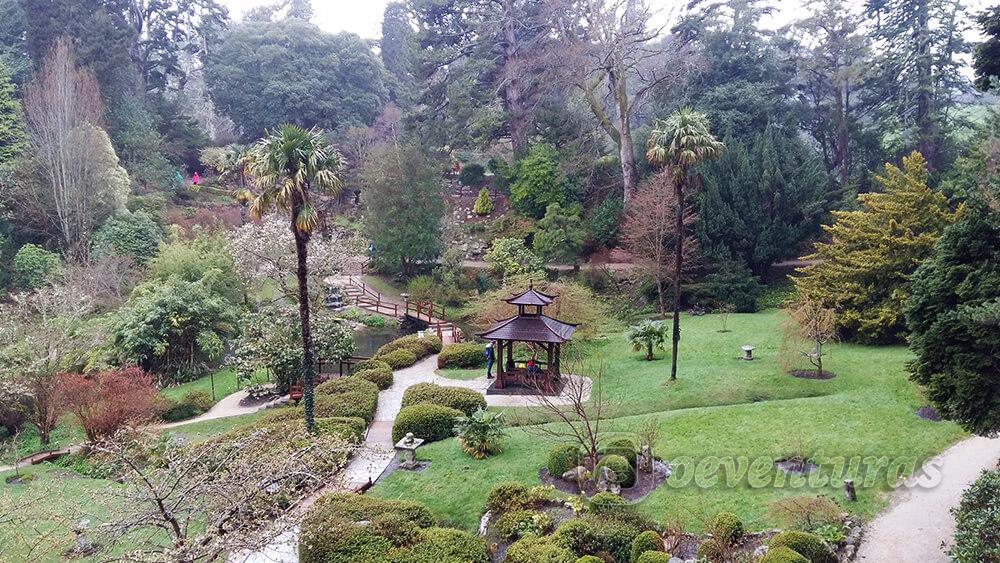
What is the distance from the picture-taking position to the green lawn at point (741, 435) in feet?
38.2

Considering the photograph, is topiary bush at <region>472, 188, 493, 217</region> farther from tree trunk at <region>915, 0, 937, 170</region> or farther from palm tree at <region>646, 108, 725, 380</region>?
palm tree at <region>646, 108, 725, 380</region>

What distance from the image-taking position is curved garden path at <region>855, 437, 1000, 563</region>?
31.5ft

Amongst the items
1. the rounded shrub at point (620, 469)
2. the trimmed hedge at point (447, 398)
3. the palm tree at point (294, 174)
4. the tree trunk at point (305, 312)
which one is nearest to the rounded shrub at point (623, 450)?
the rounded shrub at point (620, 469)

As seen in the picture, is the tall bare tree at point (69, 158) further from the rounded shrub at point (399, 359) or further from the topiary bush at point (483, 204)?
the topiary bush at point (483, 204)

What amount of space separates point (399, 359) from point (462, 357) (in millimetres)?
2323

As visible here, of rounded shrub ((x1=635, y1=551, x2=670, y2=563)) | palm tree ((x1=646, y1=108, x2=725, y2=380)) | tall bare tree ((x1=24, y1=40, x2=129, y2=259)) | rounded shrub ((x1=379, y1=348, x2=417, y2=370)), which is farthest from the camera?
tall bare tree ((x1=24, y1=40, x2=129, y2=259))

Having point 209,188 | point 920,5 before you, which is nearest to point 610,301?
point 920,5

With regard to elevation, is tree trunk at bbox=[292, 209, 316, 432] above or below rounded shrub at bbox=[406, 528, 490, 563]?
above

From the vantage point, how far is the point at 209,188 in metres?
43.0

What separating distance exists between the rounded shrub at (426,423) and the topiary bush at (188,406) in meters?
8.21

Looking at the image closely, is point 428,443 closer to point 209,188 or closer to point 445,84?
point 445,84

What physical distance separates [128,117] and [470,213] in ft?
70.8

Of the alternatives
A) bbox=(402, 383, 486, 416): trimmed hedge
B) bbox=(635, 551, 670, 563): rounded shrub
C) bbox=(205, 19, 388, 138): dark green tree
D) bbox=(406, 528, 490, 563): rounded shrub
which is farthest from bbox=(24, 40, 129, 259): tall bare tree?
bbox=(635, 551, 670, 563): rounded shrub

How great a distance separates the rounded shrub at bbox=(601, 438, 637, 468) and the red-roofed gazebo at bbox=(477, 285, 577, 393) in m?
5.33
